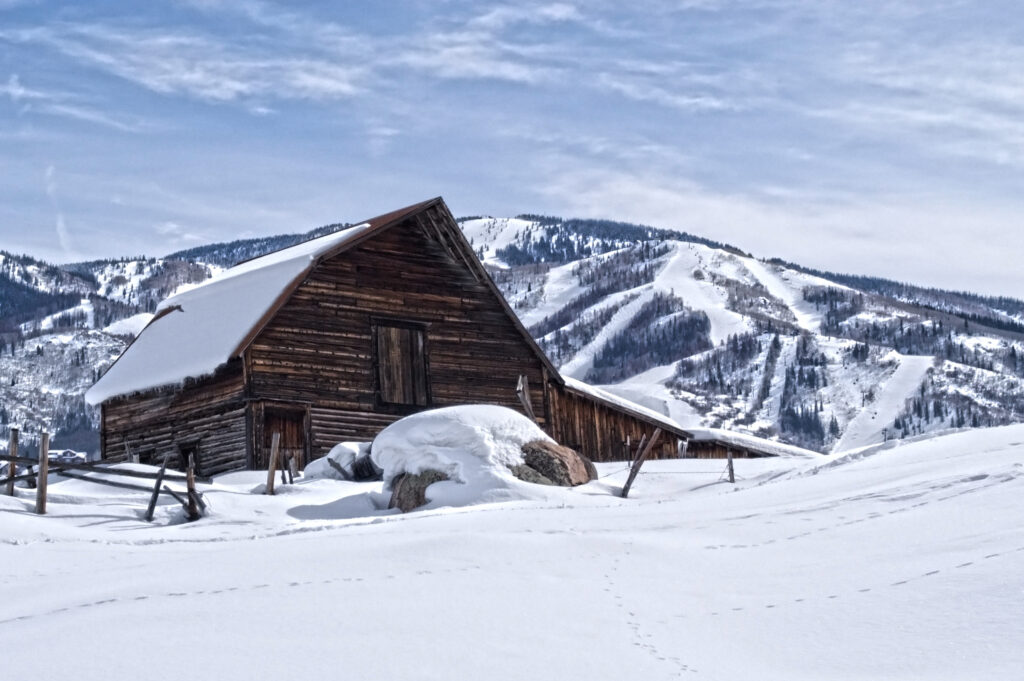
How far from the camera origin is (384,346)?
1344 inches

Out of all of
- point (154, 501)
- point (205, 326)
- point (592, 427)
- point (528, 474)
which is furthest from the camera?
point (592, 427)

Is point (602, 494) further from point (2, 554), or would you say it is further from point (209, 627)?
point (209, 627)

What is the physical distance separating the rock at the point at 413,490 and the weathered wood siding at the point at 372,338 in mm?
9584

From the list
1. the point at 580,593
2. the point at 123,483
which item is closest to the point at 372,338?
the point at 123,483

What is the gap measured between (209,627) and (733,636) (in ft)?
12.1

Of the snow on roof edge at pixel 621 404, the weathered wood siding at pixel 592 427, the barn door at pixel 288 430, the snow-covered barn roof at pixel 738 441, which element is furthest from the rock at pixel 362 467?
the snow-covered barn roof at pixel 738 441

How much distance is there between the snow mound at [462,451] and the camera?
71.2ft

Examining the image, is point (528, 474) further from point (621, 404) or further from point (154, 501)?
point (621, 404)

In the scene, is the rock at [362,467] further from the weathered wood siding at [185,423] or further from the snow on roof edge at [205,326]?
the snow on roof edge at [205,326]

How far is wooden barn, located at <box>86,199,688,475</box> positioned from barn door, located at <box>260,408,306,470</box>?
0.12 feet

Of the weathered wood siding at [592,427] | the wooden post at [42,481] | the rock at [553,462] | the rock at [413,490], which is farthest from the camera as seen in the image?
the weathered wood siding at [592,427]

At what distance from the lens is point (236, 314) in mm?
33219

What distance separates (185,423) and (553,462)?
13.5 meters

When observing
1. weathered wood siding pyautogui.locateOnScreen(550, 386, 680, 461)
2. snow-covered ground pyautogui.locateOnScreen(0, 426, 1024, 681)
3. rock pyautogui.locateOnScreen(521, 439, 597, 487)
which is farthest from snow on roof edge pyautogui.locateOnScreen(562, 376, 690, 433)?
snow-covered ground pyautogui.locateOnScreen(0, 426, 1024, 681)
